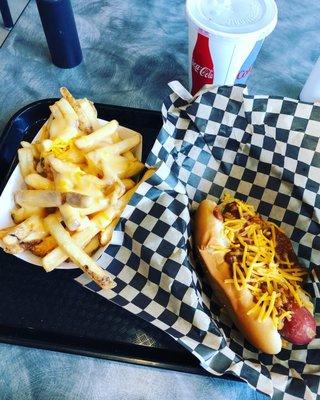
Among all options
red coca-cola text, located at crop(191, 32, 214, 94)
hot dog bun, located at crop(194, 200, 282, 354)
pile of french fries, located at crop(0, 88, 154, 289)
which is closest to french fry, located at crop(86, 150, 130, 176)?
pile of french fries, located at crop(0, 88, 154, 289)

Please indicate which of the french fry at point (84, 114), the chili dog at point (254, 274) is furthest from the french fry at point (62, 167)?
the chili dog at point (254, 274)

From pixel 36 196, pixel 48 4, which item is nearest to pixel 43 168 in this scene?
pixel 36 196

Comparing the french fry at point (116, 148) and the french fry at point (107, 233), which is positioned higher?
the french fry at point (116, 148)

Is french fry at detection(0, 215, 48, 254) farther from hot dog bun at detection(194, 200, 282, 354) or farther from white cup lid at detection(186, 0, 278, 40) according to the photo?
white cup lid at detection(186, 0, 278, 40)

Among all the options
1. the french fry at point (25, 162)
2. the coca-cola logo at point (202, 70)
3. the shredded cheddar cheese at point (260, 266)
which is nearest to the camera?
the shredded cheddar cheese at point (260, 266)

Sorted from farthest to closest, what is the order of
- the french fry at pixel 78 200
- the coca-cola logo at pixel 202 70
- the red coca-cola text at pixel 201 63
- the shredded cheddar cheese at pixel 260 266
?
the coca-cola logo at pixel 202 70 → the red coca-cola text at pixel 201 63 → the shredded cheddar cheese at pixel 260 266 → the french fry at pixel 78 200

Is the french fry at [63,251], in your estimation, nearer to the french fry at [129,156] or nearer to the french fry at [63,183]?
the french fry at [63,183]
